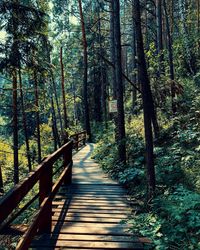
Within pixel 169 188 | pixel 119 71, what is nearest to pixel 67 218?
pixel 169 188

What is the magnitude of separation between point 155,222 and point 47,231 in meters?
1.61

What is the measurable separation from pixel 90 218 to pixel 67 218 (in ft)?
1.29

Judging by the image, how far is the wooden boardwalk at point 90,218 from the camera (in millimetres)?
3998

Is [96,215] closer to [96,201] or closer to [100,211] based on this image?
[100,211]

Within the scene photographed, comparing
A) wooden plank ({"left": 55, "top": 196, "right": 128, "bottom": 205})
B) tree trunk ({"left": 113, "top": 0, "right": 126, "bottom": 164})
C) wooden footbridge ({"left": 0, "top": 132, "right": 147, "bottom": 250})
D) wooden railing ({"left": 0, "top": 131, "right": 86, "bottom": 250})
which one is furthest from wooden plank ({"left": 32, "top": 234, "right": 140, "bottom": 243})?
tree trunk ({"left": 113, "top": 0, "right": 126, "bottom": 164})

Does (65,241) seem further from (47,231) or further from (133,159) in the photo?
(133,159)

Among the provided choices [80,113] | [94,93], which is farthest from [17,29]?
[80,113]

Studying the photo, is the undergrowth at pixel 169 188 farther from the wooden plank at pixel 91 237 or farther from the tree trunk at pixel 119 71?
the tree trunk at pixel 119 71

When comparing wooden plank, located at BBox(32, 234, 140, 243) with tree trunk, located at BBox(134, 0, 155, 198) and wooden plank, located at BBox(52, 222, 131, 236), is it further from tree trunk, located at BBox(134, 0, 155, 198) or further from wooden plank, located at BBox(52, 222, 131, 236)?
tree trunk, located at BBox(134, 0, 155, 198)

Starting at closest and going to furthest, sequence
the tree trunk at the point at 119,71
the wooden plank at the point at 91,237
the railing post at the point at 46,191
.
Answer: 1. the wooden plank at the point at 91,237
2. the railing post at the point at 46,191
3. the tree trunk at the point at 119,71

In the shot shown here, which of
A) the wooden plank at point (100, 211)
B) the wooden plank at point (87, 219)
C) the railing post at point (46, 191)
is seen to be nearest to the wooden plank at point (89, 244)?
the railing post at point (46, 191)

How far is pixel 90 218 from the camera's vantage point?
504 cm

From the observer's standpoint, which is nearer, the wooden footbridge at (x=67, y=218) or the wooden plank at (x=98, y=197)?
the wooden footbridge at (x=67, y=218)

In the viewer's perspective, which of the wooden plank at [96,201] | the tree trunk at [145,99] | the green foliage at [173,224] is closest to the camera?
the green foliage at [173,224]
